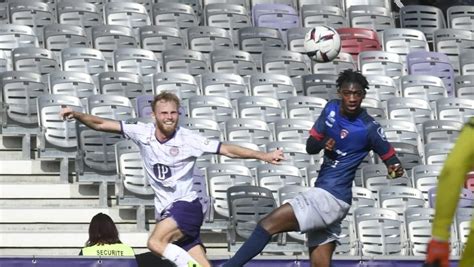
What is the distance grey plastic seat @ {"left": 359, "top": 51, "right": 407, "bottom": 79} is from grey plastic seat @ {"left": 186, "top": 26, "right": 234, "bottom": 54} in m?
1.52

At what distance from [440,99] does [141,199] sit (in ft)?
11.8

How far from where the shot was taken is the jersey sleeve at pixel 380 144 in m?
10.7

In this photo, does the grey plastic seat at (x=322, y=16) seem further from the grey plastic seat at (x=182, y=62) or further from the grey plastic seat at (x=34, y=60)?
the grey plastic seat at (x=34, y=60)

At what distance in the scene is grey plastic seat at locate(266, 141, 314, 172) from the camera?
1589 cm

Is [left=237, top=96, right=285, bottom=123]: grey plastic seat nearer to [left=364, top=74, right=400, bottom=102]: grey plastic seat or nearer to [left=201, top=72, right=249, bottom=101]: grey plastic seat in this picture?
[left=201, top=72, right=249, bottom=101]: grey plastic seat

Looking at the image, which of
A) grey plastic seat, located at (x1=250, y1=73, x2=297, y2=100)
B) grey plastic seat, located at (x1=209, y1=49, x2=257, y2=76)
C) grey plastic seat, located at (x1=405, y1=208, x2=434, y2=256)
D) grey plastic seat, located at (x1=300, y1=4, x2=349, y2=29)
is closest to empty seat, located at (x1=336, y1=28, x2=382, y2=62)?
grey plastic seat, located at (x1=300, y1=4, x2=349, y2=29)

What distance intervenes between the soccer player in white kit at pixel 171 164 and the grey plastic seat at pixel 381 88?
22.2 feet

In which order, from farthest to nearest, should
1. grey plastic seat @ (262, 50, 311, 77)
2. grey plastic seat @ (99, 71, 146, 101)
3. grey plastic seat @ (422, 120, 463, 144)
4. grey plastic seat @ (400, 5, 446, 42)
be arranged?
1. grey plastic seat @ (400, 5, 446, 42)
2. grey plastic seat @ (262, 50, 311, 77)
3. grey plastic seat @ (99, 71, 146, 101)
4. grey plastic seat @ (422, 120, 463, 144)

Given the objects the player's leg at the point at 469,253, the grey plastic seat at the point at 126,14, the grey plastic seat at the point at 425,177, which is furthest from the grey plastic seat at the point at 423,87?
the player's leg at the point at 469,253

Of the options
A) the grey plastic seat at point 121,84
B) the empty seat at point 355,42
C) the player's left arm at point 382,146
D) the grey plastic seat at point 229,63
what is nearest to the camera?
the player's left arm at point 382,146

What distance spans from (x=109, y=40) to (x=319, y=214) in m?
7.91

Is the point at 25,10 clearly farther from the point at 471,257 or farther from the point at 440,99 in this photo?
the point at 471,257

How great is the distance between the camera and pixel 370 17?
19.6 metres

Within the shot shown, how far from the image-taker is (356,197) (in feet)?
50.6
